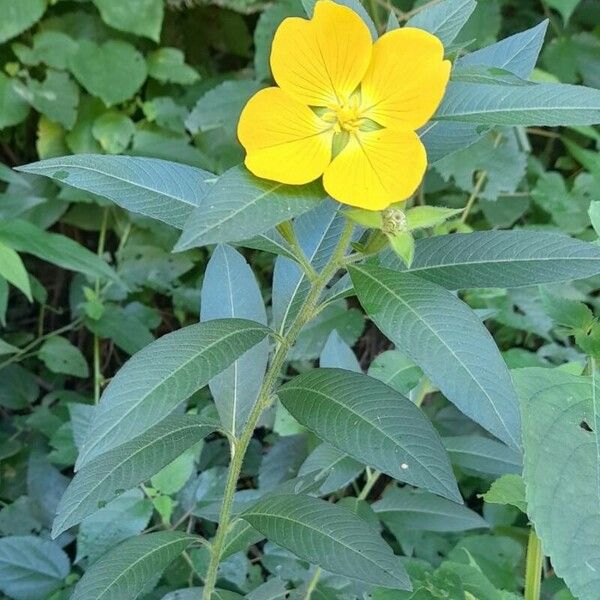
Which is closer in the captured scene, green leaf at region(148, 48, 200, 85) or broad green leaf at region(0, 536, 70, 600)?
broad green leaf at region(0, 536, 70, 600)

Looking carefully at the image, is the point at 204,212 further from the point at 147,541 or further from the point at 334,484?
the point at 334,484

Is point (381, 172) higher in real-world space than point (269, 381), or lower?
higher

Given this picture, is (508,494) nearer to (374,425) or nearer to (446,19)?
(374,425)

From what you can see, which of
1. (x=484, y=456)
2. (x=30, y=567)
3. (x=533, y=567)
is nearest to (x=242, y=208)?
(x=533, y=567)

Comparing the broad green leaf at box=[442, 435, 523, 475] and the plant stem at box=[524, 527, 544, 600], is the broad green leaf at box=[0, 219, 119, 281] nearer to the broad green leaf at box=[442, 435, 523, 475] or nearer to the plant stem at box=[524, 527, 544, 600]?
the broad green leaf at box=[442, 435, 523, 475]

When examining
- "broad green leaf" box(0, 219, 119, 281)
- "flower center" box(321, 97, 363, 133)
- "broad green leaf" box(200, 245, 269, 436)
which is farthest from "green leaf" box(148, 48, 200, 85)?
"flower center" box(321, 97, 363, 133)

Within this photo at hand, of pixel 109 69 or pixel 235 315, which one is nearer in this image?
pixel 235 315
